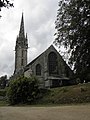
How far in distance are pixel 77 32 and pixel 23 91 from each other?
40.4 feet

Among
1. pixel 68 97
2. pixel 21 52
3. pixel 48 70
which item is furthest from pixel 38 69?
pixel 68 97

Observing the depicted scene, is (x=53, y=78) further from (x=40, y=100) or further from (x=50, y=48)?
(x=40, y=100)

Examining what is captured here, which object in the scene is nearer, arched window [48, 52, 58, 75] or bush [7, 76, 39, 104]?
bush [7, 76, 39, 104]

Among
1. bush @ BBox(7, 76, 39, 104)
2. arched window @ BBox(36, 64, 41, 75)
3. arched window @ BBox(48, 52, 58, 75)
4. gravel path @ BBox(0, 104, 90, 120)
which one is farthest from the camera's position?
arched window @ BBox(48, 52, 58, 75)

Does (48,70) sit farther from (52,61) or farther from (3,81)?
(3,81)

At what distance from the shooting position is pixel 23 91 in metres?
40.0

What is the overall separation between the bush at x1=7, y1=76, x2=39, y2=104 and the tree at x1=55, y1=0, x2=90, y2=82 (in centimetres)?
732

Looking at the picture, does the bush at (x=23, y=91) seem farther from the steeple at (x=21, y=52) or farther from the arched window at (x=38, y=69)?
the steeple at (x=21, y=52)

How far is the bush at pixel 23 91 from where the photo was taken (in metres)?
39.7

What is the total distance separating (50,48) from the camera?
79.8m

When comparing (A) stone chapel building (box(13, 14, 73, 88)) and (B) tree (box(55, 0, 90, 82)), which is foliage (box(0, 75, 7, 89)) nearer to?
(A) stone chapel building (box(13, 14, 73, 88))

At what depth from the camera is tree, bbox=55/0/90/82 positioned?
33656 millimetres

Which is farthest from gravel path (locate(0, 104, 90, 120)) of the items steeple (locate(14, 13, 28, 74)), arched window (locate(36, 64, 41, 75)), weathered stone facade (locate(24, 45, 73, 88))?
steeple (locate(14, 13, 28, 74))

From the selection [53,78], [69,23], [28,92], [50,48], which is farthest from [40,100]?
[50,48]
